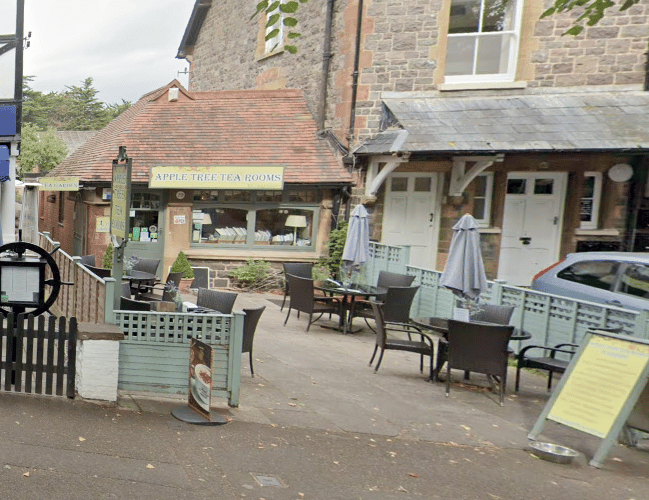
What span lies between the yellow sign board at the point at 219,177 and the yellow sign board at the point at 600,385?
29.7 ft

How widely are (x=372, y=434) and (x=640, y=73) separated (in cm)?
1137

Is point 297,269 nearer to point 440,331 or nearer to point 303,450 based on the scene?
point 440,331

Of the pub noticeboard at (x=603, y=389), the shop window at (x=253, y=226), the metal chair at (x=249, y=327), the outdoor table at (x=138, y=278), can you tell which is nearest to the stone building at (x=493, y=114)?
the shop window at (x=253, y=226)

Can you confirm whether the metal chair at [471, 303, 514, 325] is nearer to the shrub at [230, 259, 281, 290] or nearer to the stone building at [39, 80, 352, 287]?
the stone building at [39, 80, 352, 287]

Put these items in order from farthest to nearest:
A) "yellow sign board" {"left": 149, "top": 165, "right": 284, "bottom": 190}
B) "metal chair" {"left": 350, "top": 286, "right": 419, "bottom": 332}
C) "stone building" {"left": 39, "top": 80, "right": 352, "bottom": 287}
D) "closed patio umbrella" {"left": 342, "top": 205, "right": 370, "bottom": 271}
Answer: "stone building" {"left": 39, "top": 80, "right": 352, "bottom": 287} < "yellow sign board" {"left": 149, "top": 165, "right": 284, "bottom": 190} < "closed patio umbrella" {"left": 342, "top": 205, "right": 370, "bottom": 271} < "metal chair" {"left": 350, "top": 286, "right": 419, "bottom": 332}

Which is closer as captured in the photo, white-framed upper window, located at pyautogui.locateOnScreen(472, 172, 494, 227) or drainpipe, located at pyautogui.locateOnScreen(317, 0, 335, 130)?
white-framed upper window, located at pyautogui.locateOnScreen(472, 172, 494, 227)

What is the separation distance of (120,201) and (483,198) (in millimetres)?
9635

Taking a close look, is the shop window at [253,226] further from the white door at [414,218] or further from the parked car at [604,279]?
the parked car at [604,279]

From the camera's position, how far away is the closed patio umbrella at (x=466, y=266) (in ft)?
26.0

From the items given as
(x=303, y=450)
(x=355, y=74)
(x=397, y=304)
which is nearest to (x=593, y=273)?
(x=397, y=304)

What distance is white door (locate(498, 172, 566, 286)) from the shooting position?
13.9 metres

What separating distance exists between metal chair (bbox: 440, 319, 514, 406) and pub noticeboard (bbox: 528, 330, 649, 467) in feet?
3.67

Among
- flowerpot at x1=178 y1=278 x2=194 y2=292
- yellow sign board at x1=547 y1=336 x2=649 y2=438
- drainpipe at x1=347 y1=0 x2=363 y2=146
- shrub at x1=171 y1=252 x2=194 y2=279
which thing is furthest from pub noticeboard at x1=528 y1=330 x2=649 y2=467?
drainpipe at x1=347 y1=0 x2=363 y2=146

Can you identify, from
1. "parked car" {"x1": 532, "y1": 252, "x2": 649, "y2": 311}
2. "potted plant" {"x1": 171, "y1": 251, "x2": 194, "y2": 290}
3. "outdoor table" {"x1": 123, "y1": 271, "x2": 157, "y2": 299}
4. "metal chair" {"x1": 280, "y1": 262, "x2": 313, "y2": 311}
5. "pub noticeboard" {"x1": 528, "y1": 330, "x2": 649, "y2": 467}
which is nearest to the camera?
"pub noticeboard" {"x1": 528, "y1": 330, "x2": 649, "y2": 467}
